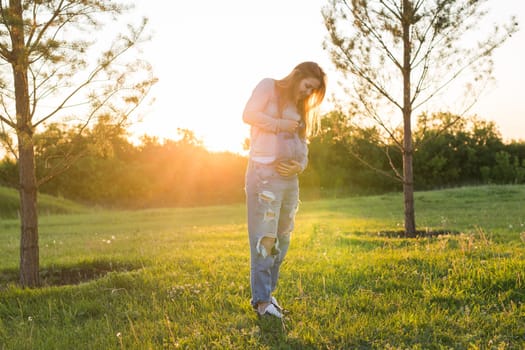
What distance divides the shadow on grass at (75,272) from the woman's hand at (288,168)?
3785 millimetres

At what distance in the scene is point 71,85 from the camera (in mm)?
6172

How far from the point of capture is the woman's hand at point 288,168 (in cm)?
417

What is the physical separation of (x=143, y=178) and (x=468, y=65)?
1651 inches

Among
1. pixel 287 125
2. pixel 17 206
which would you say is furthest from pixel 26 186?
pixel 17 206

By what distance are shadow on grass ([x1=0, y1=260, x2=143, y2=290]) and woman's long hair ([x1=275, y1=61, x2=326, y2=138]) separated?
13.2 ft

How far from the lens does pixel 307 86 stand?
4.25 m

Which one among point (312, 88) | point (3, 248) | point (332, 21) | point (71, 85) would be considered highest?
point (332, 21)

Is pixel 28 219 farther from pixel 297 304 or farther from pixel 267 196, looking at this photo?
pixel 297 304

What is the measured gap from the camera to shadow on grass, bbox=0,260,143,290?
265 inches

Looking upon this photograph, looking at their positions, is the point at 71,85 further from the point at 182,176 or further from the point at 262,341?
the point at 182,176

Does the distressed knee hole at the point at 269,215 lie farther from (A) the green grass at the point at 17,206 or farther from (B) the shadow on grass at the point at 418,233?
(A) the green grass at the point at 17,206

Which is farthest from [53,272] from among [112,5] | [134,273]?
[112,5]

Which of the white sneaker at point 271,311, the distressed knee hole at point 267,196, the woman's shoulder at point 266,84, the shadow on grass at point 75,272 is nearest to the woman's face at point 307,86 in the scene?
the woman's shoulder at point 266,84

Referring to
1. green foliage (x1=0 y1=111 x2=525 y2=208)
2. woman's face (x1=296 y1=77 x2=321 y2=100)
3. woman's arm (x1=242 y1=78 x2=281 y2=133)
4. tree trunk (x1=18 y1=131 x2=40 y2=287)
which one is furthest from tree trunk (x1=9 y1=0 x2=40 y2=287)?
green foliage (x1=0 y1=111 x2=525 y2=208)
